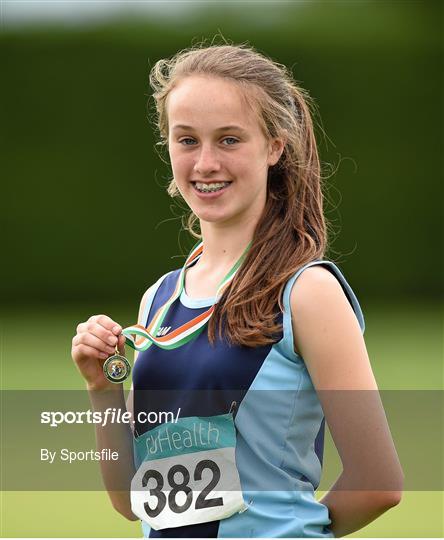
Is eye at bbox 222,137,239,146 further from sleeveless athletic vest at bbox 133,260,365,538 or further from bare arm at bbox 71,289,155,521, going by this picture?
bare arm at bbox 71,289,155,521

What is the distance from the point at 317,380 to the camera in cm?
200

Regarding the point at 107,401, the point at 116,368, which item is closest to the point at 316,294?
the point at 116,368

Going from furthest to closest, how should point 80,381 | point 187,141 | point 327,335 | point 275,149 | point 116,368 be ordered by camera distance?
point 80,381, point 275,149, point 187,141, point 116,368, point 327,335

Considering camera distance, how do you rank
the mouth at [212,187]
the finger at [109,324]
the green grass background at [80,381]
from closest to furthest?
1. the finger at [109,324]
2. the mouth at [212,187]
3. the green grass background at [80,381]

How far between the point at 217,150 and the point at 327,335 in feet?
1.51

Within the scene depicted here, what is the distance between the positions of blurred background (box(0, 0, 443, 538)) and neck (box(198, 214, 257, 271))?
11.1 meters

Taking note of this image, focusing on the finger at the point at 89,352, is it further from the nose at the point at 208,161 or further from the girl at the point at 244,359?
the nose at the point at 208,161

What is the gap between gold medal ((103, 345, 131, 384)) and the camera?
6.84 feet

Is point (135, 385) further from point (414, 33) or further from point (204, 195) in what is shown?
point (414, 33)

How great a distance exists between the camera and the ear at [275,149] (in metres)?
2.28

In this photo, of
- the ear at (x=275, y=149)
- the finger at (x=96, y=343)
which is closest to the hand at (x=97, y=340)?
the finger at (x=96, y=343)

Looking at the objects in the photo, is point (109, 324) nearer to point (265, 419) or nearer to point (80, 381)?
point (265, 419)

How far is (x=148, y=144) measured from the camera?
14.3 meters

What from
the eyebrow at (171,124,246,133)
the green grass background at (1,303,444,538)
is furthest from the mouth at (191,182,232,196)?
the green grass background at (1,303,444,538)
